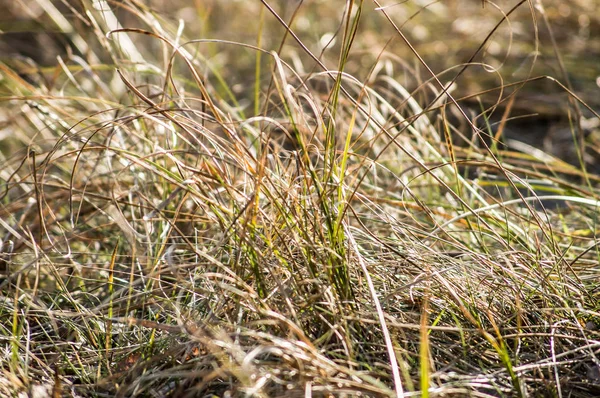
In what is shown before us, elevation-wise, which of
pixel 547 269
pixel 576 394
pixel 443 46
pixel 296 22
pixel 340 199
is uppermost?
pixel 296 22

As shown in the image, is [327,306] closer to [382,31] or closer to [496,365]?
[496,365]

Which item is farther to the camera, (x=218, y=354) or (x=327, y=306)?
(x=327, y=306)

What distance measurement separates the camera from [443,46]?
127 inches

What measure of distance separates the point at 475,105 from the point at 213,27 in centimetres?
213

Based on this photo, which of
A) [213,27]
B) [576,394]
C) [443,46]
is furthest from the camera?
[213,27]

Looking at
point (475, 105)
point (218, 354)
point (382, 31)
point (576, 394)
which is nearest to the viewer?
point (218, 354)

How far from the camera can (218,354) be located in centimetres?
88

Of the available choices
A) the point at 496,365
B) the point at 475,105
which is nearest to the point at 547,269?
the point at 496,365

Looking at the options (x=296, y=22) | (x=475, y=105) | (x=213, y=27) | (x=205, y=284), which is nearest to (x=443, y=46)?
(x=475, y=105)

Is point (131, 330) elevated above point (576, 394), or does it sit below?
above

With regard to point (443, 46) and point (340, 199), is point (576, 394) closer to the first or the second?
point (340, 199)

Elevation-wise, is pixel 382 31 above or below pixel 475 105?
above

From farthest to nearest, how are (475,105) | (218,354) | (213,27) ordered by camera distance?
(213,27) → (475,105) → (218,354)

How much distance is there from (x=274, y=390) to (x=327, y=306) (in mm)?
177
